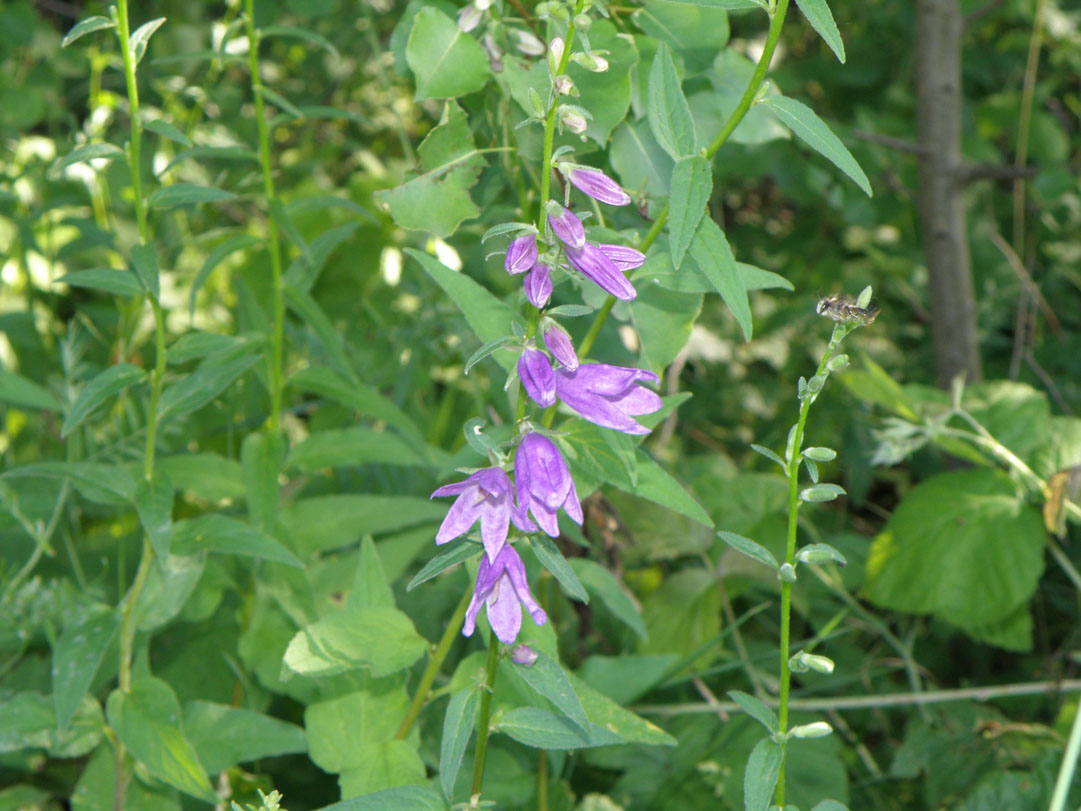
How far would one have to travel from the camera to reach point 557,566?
954 millimetres

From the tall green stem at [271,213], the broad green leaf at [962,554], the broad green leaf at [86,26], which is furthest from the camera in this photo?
the broad green leaf at [962,554]

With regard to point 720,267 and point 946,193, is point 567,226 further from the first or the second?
point 946,193

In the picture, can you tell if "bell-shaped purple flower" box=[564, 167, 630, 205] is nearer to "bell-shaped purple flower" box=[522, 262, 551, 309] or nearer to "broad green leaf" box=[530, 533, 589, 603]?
"bell-shaped purple flower" box=[522, 262, 551, 309]

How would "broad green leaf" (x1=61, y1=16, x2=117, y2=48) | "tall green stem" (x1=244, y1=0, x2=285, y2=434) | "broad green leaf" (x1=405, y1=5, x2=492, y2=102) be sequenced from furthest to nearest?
1. "tall green stem" (x1=244, y1=0, x2=285, y2=434)
2. "broad green leaf" (x1=405, y1=5, x2=492, y2=102)
3. "broad green leaf" (x1=61, y1=16, x2=117, y2=48)

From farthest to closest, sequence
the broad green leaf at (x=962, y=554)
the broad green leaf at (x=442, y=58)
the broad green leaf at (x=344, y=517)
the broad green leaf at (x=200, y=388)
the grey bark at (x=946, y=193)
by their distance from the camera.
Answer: the grey bark at (x=946, y=193) < the broad green leaf at (x=962, y=554) < the broad green leaf at (x=344, y=517) < the broad green leaf at (x=200, y=388) < the broad green leaf at (x=442, y=58)

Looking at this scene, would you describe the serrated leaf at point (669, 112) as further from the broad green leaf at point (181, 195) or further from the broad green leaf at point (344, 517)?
the broad green leaf at point (344, 517)

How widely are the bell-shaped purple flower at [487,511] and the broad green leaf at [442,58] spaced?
1.85ft

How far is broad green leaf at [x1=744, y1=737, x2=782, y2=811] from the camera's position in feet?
3.16

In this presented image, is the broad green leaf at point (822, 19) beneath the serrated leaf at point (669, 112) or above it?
above

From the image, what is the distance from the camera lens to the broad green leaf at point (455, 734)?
3.26 ft

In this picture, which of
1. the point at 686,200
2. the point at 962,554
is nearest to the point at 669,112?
the point at 686,200

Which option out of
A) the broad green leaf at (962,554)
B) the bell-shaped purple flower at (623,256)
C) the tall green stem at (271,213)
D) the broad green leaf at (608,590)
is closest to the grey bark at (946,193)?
the broad green leaf at (962,554)

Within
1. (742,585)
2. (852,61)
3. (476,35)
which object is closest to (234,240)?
(476,35)

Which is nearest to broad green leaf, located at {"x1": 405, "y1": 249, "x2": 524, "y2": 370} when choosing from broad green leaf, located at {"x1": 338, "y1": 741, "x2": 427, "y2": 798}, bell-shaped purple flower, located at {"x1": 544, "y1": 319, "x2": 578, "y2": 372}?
bell-shaped purple flower, located at {"x1": 544, "y1": 319, "x2": 578, "y2": 372}
